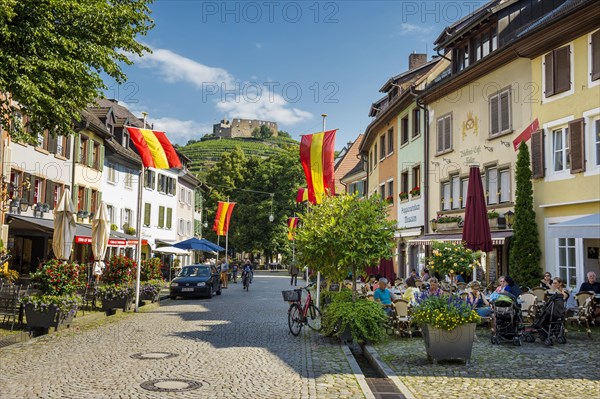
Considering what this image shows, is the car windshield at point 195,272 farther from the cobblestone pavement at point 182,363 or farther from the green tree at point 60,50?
the green tree at point 60,50

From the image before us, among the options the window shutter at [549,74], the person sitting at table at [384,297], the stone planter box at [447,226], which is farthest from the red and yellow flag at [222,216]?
the person sitting at table at [384,297]

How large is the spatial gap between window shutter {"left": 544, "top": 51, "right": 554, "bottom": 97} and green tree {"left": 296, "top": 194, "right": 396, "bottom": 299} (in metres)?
8.27

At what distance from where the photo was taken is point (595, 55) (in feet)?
57.0

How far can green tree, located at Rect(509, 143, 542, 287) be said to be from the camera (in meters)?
19.6

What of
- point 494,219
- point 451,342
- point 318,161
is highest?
point 318,161

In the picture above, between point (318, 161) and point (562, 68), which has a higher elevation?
point (562, 68)

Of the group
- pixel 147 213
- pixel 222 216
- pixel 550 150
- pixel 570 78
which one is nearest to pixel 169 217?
pixel 147 213

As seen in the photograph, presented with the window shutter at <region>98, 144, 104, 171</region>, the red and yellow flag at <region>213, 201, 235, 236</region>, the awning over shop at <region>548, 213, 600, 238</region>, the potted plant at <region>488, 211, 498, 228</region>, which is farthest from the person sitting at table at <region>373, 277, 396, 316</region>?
the red and yellow flag at <region>213, 201, 235, 236</region>

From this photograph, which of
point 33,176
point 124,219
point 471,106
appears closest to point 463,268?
point 471,106

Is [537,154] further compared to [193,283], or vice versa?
[193,283]

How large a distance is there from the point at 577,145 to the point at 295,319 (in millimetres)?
9850

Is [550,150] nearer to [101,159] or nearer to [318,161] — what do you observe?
[318,161]

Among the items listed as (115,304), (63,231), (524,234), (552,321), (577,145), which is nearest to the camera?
(552,321)

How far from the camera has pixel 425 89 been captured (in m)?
27.5
